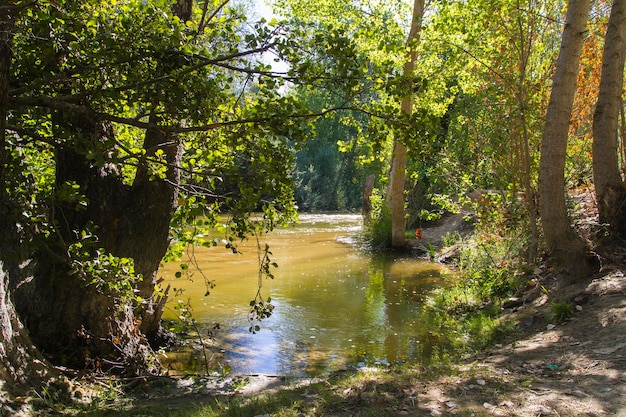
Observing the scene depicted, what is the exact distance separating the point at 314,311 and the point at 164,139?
4495 mm

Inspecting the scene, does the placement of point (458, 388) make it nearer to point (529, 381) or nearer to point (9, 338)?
point (529, 381)

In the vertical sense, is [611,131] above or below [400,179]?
above

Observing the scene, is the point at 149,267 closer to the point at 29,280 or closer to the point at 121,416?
the point at 29,280

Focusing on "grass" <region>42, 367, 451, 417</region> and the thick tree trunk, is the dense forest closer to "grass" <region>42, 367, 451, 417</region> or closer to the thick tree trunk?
the thick tree trunk

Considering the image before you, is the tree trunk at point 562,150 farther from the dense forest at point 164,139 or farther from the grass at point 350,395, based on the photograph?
the grass at point 350,395

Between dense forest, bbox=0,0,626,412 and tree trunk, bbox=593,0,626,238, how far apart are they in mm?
20

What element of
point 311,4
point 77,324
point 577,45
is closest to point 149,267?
point 77,324

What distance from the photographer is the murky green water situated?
21.4 feet

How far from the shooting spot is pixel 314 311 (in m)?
8.91

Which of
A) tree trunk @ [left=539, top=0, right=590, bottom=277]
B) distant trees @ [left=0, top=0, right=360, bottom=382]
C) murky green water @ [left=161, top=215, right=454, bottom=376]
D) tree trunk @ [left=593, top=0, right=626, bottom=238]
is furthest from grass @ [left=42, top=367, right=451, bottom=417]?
tree trunk @ [left=593, top=0, right=626, bottom=238]

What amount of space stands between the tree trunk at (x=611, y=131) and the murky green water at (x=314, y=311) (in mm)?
3121

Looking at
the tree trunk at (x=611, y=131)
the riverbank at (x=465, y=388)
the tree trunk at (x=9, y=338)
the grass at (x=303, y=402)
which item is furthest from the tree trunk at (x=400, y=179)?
the tree trunk at (x=9, y=338)

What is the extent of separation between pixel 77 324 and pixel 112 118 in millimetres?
2563

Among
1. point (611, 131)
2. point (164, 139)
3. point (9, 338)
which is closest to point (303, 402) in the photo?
point (9, 338)
